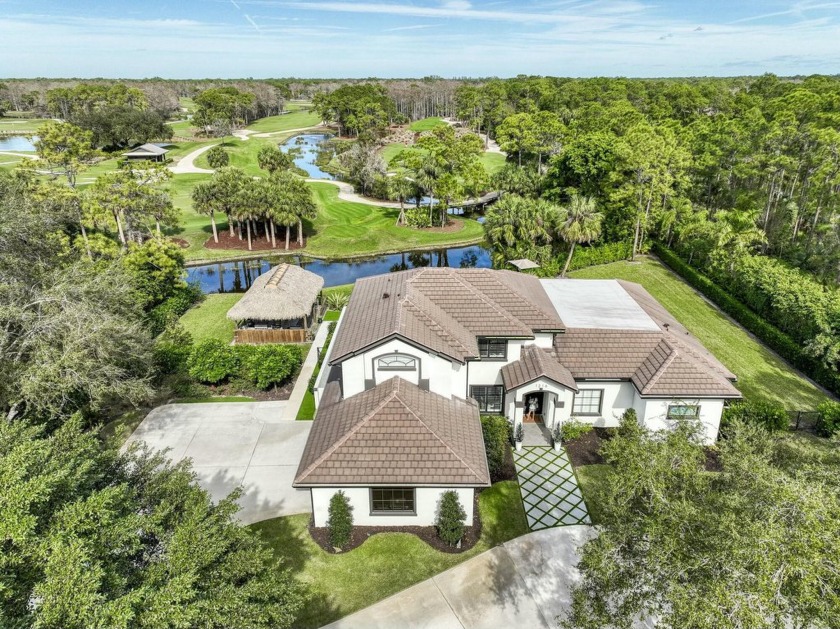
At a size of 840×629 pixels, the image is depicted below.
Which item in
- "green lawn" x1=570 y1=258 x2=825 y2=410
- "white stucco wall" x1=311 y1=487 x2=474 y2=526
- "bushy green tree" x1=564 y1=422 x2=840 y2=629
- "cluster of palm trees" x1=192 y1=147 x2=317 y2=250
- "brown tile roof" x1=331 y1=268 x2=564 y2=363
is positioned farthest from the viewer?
"cluster of palm trees" x1=192 y1=147 x2=317 y2=250

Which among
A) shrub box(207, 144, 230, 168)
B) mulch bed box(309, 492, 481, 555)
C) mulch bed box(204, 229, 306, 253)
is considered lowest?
mulch bed box(309, 492, 481, 555)

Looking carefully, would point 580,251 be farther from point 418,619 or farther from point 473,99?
point 473,99

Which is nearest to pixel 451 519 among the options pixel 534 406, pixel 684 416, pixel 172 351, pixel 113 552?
pixel 534 406

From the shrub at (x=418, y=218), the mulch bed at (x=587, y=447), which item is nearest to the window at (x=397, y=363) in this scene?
the mulch bed at (x=587, y=447)

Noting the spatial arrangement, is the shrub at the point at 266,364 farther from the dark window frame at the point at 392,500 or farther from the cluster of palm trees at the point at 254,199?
the cluster of palm trees at the point at 254,199

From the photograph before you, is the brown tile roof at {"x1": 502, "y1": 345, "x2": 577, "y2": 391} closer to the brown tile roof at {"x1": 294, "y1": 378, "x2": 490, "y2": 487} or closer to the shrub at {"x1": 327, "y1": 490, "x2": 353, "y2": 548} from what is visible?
Result: the brown tile roof at {"x1": 294, "y1": 378, "x2": 490, "y2": 487}

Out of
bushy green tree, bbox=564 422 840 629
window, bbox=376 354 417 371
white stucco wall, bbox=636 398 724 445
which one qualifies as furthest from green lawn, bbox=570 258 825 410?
window, bbox=376 354 417 371

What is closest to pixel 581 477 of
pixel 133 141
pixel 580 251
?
pixel 580 251
